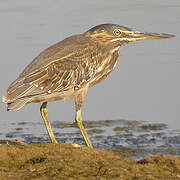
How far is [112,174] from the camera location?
19.9 feet

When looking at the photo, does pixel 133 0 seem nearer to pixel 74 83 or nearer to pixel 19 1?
pixel 19 1

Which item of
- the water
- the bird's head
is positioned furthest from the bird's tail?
the water

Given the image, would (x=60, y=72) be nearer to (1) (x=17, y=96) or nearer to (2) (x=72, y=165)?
(1) (x=17, y=96)

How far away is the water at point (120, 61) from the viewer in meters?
11.2

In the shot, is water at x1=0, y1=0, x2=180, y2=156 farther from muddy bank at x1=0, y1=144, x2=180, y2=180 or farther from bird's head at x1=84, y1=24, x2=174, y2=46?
muddy bank at x1=0, y1=144, x2=180, y2=180

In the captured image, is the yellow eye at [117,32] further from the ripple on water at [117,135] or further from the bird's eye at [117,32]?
the ripple on water at [117,135]

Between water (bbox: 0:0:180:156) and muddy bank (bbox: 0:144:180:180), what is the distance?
3402 millimetres

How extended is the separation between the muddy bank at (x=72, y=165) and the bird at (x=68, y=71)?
4.60ft

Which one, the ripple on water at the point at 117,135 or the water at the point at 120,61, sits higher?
the water at the point at 120,61

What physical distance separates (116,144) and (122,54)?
471 centimetres

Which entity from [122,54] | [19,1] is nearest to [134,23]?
[122,54]

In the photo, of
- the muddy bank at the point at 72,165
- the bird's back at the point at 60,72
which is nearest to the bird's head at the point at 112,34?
the bird's back at the point at 60,72

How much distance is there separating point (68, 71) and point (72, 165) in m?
2.54

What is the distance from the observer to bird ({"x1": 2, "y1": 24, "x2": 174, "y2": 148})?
328 inches
